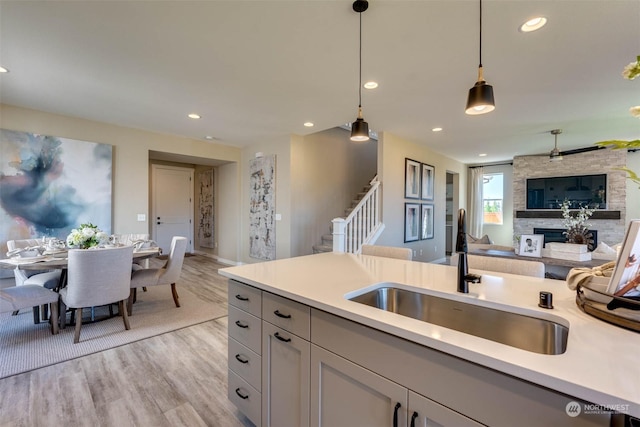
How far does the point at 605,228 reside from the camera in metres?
6.06

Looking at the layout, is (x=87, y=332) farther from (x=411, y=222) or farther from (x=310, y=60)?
(x=411, y=222)

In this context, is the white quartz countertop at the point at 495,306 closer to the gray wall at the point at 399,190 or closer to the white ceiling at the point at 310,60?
the white ceiling at the point at 310,60

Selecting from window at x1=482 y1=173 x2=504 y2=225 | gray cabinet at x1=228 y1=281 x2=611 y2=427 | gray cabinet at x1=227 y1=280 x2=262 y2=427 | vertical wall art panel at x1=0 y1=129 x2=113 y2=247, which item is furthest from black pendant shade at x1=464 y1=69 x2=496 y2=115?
window at x1=482 y1=173 x2=504 y2=225

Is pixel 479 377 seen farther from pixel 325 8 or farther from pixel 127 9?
pixel 127 9

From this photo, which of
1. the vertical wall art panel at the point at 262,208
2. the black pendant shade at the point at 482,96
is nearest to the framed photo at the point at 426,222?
the vertical wall art panel at the point at 262,208

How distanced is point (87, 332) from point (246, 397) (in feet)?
7.81

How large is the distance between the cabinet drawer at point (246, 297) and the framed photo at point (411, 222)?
4.39 m

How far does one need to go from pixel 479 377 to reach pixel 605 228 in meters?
7.93

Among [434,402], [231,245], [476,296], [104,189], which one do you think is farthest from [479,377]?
[231,245]

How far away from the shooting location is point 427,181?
626 cm

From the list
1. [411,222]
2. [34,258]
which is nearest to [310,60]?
[34,258]

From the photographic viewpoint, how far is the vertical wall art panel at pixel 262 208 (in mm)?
5324

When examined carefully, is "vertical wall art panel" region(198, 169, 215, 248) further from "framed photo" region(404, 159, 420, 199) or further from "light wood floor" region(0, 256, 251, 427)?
"framed photo" region(404, 159, 420, 199)

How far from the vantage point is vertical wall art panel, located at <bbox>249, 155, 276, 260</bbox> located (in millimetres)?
5324
